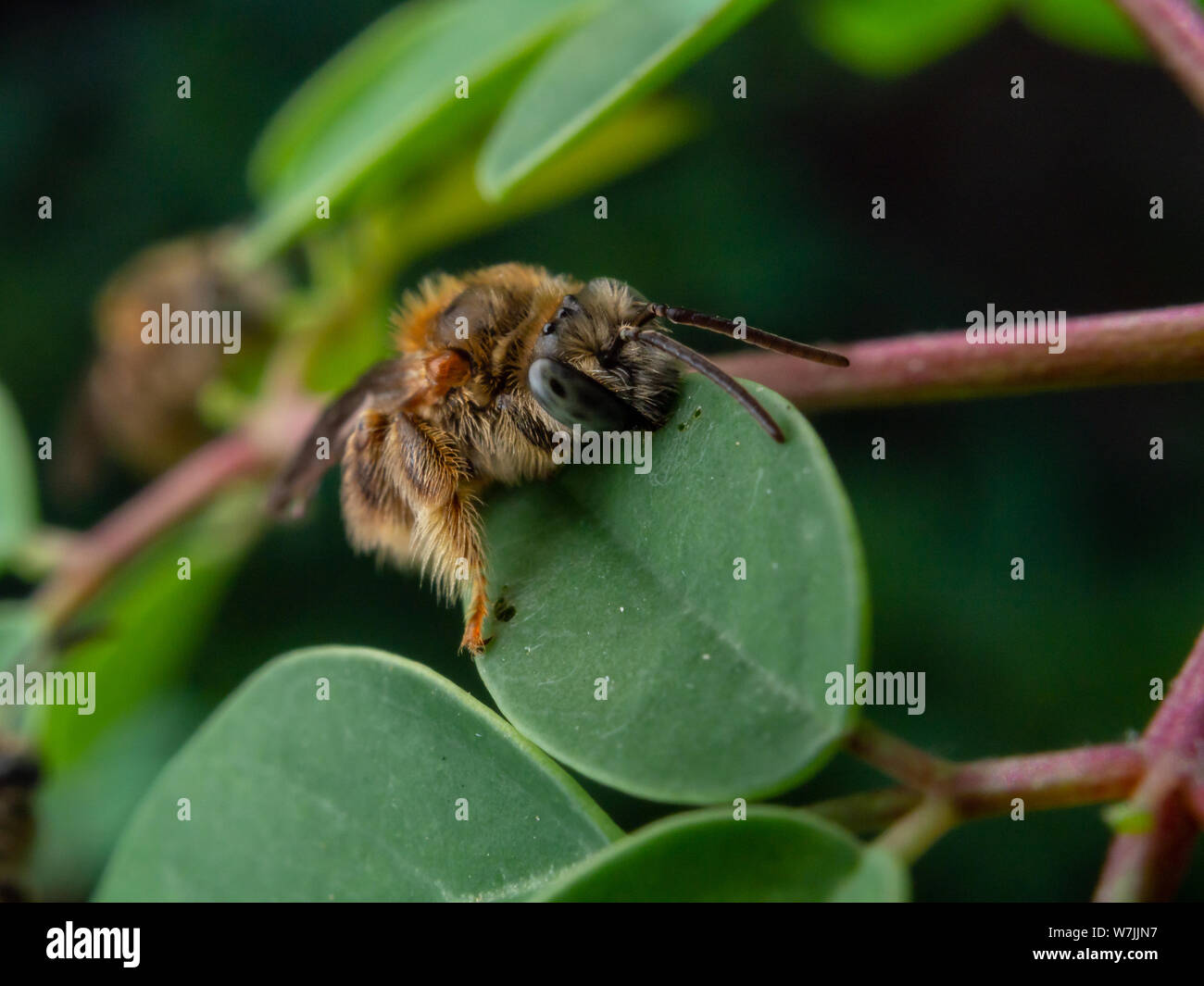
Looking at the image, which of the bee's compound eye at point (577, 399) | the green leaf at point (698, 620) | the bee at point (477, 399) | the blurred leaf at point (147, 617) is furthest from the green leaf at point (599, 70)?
the blurred leaf at point (147, 617)

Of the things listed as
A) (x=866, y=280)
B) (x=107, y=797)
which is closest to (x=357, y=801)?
(x=107, y=797)

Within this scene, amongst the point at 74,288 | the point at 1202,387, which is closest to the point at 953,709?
the point at 1202,387

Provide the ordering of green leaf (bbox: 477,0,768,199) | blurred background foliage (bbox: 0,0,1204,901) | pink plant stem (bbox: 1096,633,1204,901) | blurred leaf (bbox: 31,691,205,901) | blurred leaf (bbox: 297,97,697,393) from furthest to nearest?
1. blurred background foliage (bbox: 0,0,1204,901)
2. blurred leaf (bbox: 31,691,205,901)
3. blurred leaf (bbox: 297,97,697,393)
4. green leaf (bbox: 477,0,768,199)
5. pink plant stem (bbox: 1096,633,1204,901)

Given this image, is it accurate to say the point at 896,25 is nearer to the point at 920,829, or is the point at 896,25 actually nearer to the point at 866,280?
the point at 866,280

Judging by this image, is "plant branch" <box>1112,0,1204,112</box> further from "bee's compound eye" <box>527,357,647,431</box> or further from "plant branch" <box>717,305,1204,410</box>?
"bee's compound eye" <box>527,357,647,431</box>

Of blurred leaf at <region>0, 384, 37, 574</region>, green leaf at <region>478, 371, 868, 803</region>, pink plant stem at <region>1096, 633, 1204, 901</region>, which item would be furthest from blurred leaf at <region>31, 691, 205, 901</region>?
pink plant stem at <region>1096, 633, 1204, 901</region>
